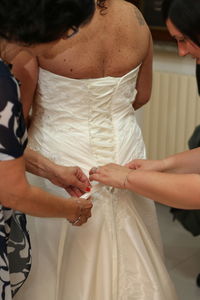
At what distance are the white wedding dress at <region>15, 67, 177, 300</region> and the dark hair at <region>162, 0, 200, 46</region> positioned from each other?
317mm

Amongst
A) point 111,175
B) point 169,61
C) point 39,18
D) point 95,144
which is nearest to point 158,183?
point 111,175

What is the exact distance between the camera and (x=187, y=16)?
4.44 feet

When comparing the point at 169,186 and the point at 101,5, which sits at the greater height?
the point at 101,5

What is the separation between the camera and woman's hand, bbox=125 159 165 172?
1.73m

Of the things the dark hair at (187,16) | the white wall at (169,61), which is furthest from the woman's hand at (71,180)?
the white wall at (169,61)

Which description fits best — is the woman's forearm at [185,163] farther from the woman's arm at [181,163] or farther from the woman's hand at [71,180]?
the woman's hand at [71,180]

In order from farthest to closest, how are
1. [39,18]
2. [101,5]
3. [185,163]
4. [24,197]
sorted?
1. [185,163]
2. [101,5]
3. [24,197]
4. [39,18]

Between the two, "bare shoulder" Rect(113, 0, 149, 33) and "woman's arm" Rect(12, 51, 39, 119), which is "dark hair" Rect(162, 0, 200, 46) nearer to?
"bare shoulder" Rect(113, 0, 149, 33)

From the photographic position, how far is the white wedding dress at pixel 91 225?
1.67 meters

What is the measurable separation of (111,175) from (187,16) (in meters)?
0.51

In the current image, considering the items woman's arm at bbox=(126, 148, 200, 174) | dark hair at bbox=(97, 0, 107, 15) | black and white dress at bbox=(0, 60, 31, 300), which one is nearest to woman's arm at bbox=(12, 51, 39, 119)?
dark hair at bbox=(97, 0, 107, 15)

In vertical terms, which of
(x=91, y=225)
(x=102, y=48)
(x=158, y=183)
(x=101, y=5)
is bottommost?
(x=91, y=225)

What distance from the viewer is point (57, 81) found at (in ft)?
5.25

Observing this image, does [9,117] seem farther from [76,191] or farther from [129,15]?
[129,15]
